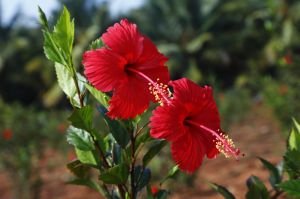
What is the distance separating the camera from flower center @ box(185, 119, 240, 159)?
3.21ft

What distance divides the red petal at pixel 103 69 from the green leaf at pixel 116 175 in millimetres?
191

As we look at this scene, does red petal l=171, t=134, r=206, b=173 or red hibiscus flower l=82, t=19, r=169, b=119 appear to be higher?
red hibiscus flower l=82, t=19, r=169, b=119

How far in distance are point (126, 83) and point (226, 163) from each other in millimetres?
5298

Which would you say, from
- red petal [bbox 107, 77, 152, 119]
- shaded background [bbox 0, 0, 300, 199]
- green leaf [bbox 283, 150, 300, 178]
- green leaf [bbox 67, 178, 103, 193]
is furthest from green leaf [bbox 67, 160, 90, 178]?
shaded background [bbox 0, 0, 300, 199]

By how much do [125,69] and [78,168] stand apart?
420 millimetres

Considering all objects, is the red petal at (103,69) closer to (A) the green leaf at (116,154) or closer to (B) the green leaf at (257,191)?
(A) the green leaf at (116,154)

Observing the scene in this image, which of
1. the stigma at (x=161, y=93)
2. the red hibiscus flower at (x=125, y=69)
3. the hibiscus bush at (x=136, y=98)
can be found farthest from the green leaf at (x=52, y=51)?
the stigma at (x=161, y=93)

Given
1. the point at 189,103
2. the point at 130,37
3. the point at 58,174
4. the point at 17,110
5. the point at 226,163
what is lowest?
the point at 189,103

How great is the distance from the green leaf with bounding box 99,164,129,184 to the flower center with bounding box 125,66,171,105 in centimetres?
19

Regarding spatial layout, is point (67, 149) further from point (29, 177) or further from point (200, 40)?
point (200, 40)

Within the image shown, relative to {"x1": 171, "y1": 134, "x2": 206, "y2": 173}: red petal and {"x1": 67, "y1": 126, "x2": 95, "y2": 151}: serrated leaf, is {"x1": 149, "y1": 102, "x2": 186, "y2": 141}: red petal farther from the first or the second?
{"x1": 67, "y1": 126, "x2": 95, "y2": 151}: serrated leaf

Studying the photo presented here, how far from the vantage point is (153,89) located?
1.02m

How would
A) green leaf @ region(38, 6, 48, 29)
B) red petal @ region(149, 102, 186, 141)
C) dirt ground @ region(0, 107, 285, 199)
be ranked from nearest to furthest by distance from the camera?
1. red petal @ region(149, 102, 186, 141)
2. green leaf @ region(38, 6, 48, 29)
3. dirt ground @ region(0, 107, 285, 199)

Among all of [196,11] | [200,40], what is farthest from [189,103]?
[196,11]
